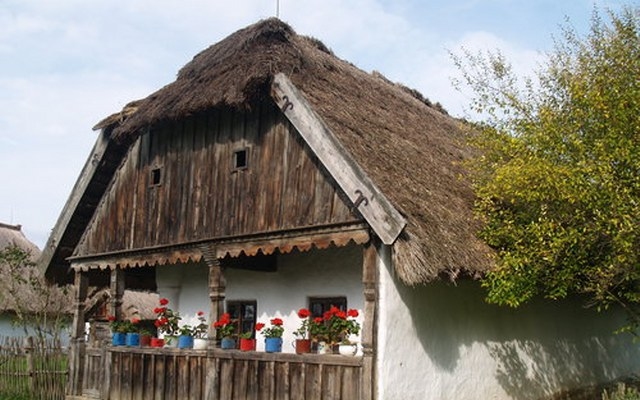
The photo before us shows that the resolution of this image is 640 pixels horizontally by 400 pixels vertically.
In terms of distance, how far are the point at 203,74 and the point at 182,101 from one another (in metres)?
0.63

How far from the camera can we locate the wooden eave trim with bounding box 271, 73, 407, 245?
321 inches

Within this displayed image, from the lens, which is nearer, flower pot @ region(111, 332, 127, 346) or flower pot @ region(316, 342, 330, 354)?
flower pot @ region(316, 342, 330, 354)

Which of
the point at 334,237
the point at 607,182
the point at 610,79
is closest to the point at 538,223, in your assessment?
the point at 607,182

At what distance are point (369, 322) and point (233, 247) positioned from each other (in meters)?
2.85

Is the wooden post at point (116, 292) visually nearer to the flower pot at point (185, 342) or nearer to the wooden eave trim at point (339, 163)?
the flower pot at point (185, 342)

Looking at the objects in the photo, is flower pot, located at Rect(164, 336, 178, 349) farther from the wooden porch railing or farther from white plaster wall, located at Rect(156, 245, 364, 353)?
white plaster wall, located at Rect(156, 245, 364, 353)

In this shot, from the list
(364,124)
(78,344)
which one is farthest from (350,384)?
(78,344)

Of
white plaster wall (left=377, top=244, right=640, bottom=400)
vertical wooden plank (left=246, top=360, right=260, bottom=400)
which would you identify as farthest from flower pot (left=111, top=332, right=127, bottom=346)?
white plaster wall (left=377, top=244, right=640, bottom=400)

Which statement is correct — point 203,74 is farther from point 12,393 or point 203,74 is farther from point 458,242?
point 12,393

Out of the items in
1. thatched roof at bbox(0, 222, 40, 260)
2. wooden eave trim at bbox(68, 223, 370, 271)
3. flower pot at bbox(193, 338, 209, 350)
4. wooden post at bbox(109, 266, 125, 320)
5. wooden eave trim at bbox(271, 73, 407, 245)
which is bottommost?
flower pot at bbox(193, 338, 209, 350)

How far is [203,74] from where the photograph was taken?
11570 millimetres

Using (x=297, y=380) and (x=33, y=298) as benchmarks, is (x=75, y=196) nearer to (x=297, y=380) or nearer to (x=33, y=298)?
(x=297, y=380)

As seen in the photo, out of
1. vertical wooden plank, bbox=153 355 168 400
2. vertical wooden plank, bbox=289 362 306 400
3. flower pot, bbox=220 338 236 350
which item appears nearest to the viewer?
vertical wooden plank, bbox=289 362 306 400

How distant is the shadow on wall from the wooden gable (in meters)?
1.94
